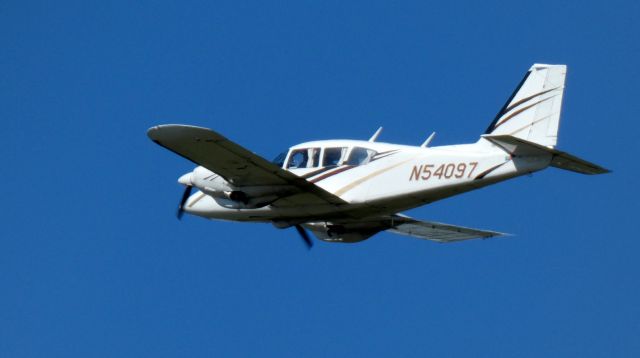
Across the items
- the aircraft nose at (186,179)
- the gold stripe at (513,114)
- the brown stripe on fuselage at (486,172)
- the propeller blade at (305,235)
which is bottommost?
the propeller blade at (305,235)

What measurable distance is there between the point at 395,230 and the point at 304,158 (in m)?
5.18

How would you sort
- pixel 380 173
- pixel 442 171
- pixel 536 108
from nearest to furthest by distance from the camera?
pixel 536 108 < pixel 442 171 < pixel 380 173

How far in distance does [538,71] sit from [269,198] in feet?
23.9

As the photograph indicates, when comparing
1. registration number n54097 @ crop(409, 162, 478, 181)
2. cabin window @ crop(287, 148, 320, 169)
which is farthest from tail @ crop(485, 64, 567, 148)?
cabin window @ crop(287, 148, 320, 169)

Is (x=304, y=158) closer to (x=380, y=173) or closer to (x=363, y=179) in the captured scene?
(x=363, y=179)

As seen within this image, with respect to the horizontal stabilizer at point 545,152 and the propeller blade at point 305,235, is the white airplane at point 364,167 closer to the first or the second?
the horizontal stabilizer at point 545,152

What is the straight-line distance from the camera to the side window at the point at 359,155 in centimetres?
3241

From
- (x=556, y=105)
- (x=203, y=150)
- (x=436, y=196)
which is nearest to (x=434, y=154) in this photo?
(x=436, y=196)

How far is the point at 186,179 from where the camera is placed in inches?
1326

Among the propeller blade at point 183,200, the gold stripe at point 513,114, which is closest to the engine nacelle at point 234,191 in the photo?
the propeller blade at point 183,200

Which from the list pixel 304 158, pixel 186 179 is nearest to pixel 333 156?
pixel 304 158

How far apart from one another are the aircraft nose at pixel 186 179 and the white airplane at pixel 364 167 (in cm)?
4

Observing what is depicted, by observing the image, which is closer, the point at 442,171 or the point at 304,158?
the point at 442,171

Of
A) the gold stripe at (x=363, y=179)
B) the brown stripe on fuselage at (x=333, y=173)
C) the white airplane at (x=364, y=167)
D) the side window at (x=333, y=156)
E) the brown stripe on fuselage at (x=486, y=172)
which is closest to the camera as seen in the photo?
the white airplane at (x=364, y=167)
